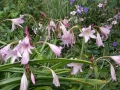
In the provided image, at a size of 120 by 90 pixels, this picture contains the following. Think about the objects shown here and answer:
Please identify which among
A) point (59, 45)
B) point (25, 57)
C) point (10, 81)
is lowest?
point (10, 81)

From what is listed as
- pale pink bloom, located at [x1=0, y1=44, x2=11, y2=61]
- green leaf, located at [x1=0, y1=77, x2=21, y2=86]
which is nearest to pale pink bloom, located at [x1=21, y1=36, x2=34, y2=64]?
pale pink bloom, located at [x1=0, y1=44, x2=11, y2=61]

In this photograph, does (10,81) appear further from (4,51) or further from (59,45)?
(59,45)

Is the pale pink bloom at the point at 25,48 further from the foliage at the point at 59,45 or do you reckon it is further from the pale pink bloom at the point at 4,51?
the pale pink bloom at the point at 4,51

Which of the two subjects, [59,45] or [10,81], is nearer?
[10,81]

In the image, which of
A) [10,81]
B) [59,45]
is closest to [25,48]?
[10,81]

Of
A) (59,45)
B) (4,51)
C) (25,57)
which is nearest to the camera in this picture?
(25,57)

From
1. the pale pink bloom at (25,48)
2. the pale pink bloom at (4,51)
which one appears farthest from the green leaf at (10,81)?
the pale pink bloom at (25,48)

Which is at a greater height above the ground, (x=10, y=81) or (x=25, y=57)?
(x=25, y=57)

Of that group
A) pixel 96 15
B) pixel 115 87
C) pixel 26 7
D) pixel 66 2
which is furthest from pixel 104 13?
pixel 115 87

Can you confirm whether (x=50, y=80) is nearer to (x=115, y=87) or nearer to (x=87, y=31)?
(x=87, y=31)

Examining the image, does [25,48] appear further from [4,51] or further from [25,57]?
[4,51]

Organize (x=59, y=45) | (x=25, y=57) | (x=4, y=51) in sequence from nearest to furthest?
(x=25, y=57), (x=4, y=51), (x=59, y=45)

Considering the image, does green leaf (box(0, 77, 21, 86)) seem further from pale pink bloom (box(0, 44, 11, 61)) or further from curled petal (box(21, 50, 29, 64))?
curled petal (box(21, 50, 29, 64))

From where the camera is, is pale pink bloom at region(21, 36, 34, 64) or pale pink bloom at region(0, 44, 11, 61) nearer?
pale pink bloom at region(21, 36, 34, 64)
